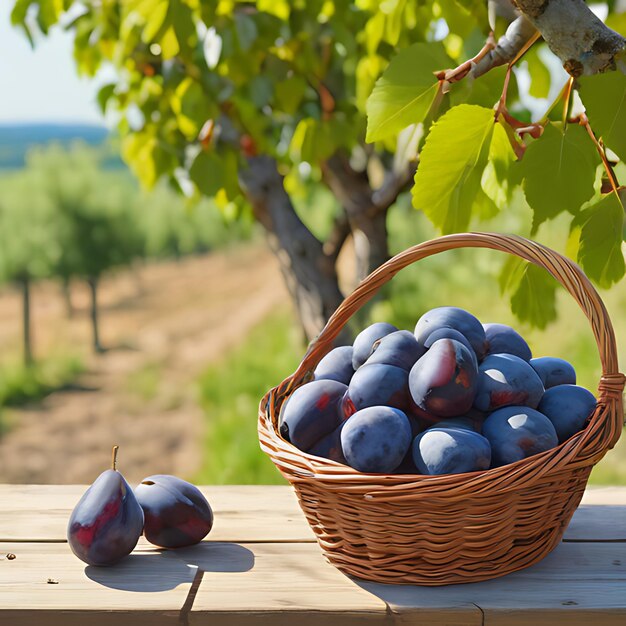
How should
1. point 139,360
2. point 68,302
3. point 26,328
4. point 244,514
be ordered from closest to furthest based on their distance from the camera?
point 244,514 < point 26,328 < point 139,360 < point 68,302

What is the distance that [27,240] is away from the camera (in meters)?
6.93

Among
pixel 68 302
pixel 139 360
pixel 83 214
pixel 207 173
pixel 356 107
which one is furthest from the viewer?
pixel 68 302

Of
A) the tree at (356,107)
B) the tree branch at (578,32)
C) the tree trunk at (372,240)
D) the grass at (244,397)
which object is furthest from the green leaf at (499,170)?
the grass at (244,397)

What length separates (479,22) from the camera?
1.33m

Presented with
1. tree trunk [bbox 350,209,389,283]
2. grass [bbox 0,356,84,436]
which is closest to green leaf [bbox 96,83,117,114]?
tree trunk [bbox 350,209,389,283]

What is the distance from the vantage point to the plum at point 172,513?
2.93 feet

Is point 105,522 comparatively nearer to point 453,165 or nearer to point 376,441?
point 376,441

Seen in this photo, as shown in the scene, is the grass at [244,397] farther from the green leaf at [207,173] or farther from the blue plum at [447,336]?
the blue plum at [447,336]

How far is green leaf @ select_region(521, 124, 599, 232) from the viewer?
2.79 ft

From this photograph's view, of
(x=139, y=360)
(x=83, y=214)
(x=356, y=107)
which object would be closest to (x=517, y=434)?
(x=356, y=107)

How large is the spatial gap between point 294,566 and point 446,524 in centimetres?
20

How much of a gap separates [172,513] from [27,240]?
6.50 metres

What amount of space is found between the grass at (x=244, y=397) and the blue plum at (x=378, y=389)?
206 cm

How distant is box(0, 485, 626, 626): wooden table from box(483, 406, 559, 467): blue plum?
0.45ft
